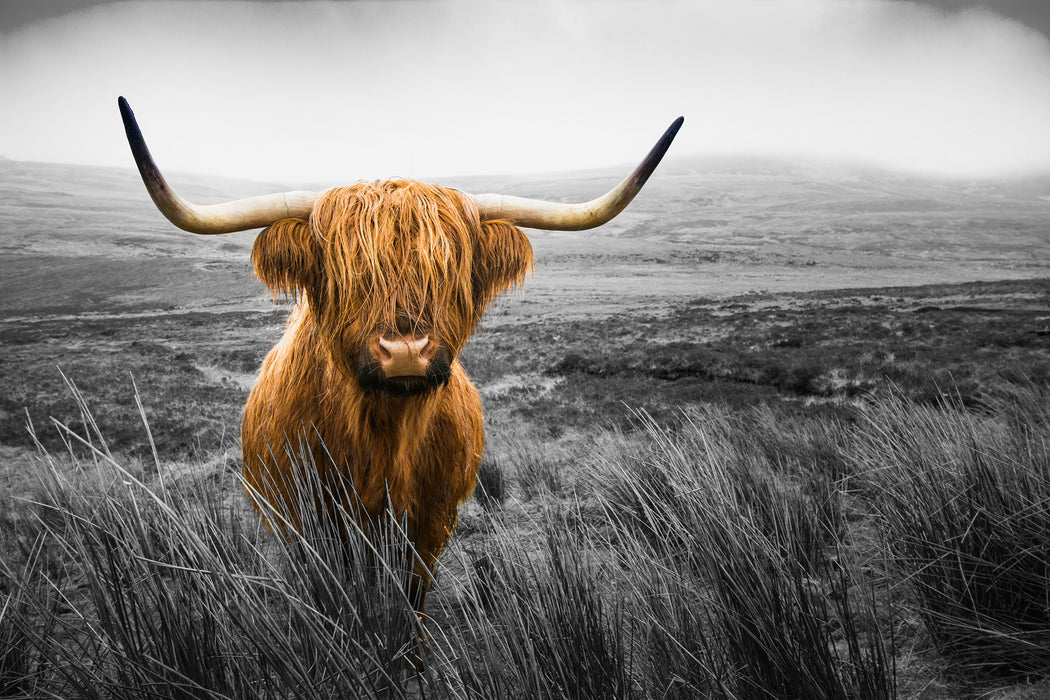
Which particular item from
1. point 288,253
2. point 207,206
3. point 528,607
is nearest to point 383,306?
point 288,253

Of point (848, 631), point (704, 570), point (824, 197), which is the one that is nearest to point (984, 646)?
point (848, 631)

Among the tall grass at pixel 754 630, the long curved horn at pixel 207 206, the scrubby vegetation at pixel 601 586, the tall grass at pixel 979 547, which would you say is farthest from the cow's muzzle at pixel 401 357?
the tall grass at pixel 979 547

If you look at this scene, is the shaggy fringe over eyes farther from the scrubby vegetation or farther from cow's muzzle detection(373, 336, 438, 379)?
the scrubby vegetation

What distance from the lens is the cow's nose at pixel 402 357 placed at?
1.65 m

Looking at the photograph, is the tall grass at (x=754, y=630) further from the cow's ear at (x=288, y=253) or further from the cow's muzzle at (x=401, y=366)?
the cow's ear at (x=288, y=253)

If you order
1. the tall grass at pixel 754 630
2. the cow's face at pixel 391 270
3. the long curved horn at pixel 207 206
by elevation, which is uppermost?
the long curved horn at pixel 207 206

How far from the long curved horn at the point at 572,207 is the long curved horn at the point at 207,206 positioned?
757 mm

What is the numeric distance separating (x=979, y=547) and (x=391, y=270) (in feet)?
8.41

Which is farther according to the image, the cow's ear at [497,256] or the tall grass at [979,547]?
the cow's ear at [497,256]

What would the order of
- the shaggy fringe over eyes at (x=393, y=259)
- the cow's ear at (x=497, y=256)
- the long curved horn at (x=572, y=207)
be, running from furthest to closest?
the cow's ear at (x=497, y=256) → the long curved horn at (x=572, y=207) → the shaggy fringe over eyes at (x=393, y=259)

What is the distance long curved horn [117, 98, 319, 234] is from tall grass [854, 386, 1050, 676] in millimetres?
2746

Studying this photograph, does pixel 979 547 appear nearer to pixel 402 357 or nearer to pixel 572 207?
pixel 572 207

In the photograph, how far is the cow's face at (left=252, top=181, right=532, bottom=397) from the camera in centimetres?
170

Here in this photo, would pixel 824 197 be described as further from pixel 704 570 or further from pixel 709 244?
pixel 704 570
